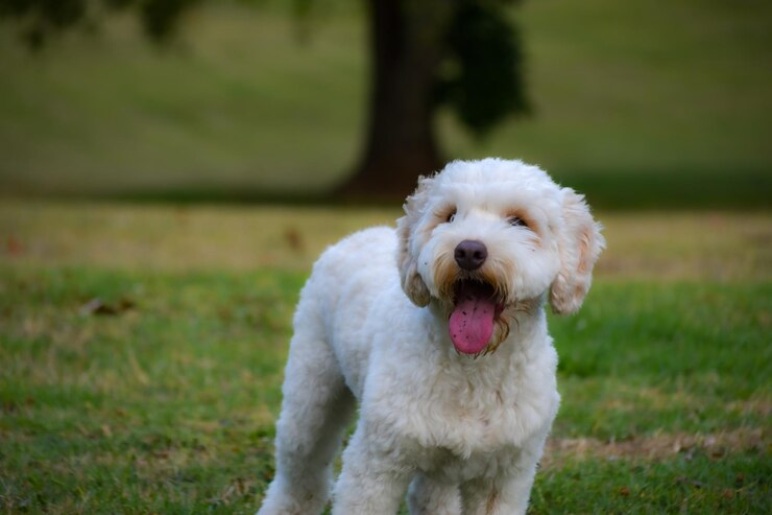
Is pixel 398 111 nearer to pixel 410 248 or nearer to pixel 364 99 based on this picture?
pixel 364 99

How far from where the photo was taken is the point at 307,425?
509 centimetres

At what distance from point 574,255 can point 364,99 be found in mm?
34156

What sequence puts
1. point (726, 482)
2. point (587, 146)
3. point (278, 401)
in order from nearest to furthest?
point (726, 482), point (278, 401), point (587, 146)

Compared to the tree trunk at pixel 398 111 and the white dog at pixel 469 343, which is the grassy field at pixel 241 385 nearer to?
the white dog at pixel 469 343

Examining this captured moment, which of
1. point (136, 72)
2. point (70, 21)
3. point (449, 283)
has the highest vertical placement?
point (449, 283)

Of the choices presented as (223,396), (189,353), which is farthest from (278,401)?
(189,353)

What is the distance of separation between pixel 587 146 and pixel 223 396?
2900 centimetres

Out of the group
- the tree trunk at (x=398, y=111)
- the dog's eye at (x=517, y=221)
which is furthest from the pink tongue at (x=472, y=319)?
the tree trunk at (x=398, y=111)

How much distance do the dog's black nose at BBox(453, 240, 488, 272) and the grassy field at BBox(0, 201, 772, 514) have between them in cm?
178

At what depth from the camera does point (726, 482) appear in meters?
5.49

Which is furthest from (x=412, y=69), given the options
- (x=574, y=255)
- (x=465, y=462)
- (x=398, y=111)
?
(x=465, y=462)

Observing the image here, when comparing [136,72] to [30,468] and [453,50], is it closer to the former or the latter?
[453,50]

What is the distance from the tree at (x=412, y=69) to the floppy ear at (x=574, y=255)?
1977 centimetres

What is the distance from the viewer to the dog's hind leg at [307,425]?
509 centimetres
